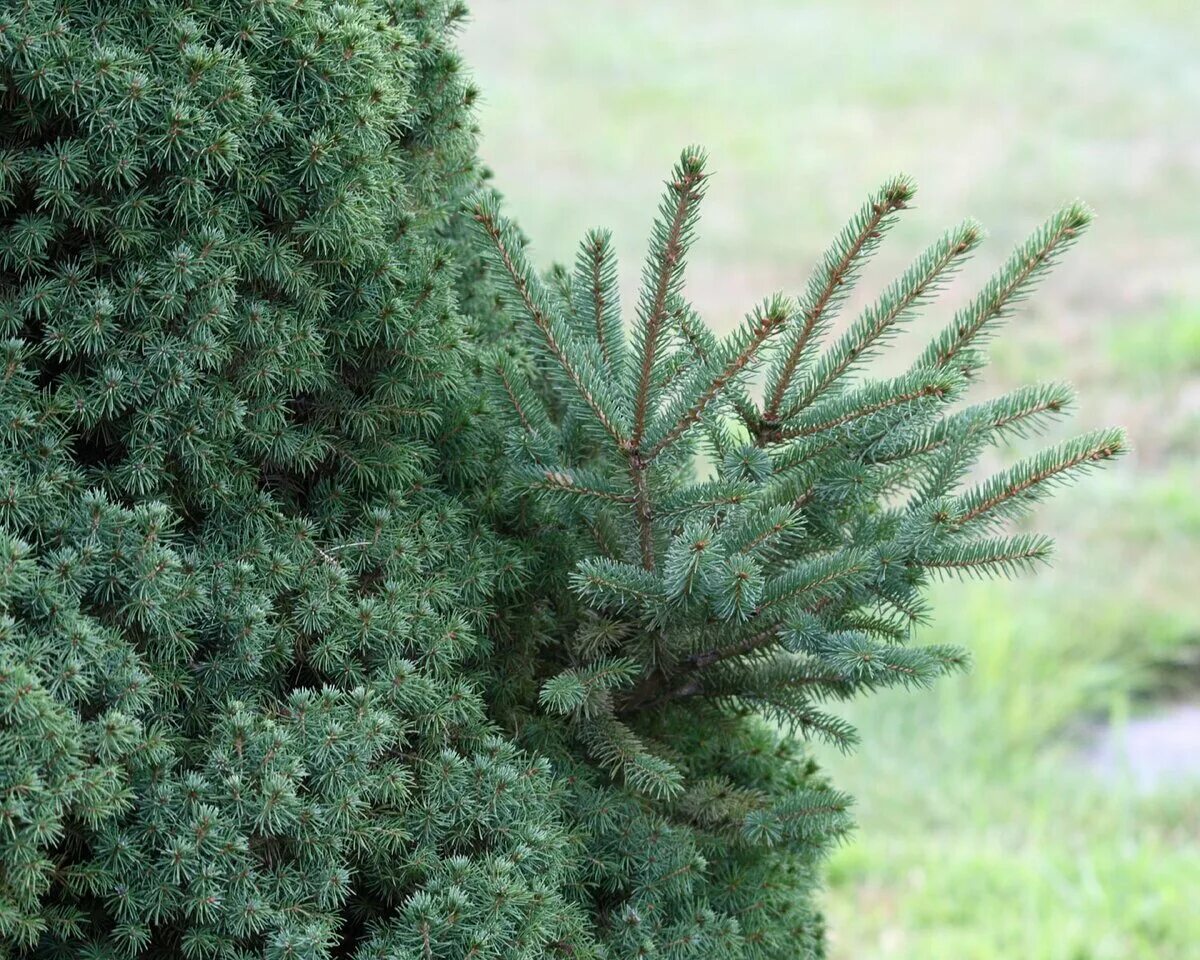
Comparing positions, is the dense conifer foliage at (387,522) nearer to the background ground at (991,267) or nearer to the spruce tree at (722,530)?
the spruce tree at (722,530)

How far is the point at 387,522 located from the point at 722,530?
42 cm

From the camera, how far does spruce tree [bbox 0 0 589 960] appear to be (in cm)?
136

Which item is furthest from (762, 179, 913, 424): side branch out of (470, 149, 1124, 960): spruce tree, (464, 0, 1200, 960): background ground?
(464, 0, 1200, 960): background ground

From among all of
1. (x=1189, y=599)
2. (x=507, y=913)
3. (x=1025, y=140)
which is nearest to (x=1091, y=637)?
(x=1189, y=599)

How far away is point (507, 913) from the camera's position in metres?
1.49

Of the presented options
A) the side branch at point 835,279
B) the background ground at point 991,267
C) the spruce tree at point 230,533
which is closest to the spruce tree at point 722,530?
the side branch at point 835,279

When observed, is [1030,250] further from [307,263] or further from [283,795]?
[283,795]

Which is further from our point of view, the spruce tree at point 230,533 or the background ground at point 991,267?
the background ground at point 991,267

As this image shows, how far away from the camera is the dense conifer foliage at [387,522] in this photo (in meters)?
1.39

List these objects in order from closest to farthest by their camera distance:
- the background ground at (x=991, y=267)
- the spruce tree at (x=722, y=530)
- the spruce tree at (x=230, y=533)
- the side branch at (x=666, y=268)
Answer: the spruce tree at (x=230, y=533), the side branch at (x=666, y=268), the spruce tree at (x=722, y=530), the background ground at (x=991, y=267)

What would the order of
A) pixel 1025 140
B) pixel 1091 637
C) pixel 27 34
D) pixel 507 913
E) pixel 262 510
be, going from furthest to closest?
1. pixel 1025 140
2. pixel 1091 637
3. pixel 262 510
4. pixel 507 913
5. pixel 27 34

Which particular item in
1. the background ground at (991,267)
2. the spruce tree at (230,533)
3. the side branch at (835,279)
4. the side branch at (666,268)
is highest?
the background ground at (991,267)

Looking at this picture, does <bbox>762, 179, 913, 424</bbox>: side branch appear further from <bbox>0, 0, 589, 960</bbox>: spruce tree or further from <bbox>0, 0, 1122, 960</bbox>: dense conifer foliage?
<bbox>0, 0, 589, 960</bbox>: spruce tree

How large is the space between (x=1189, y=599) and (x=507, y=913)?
443 centimetres
